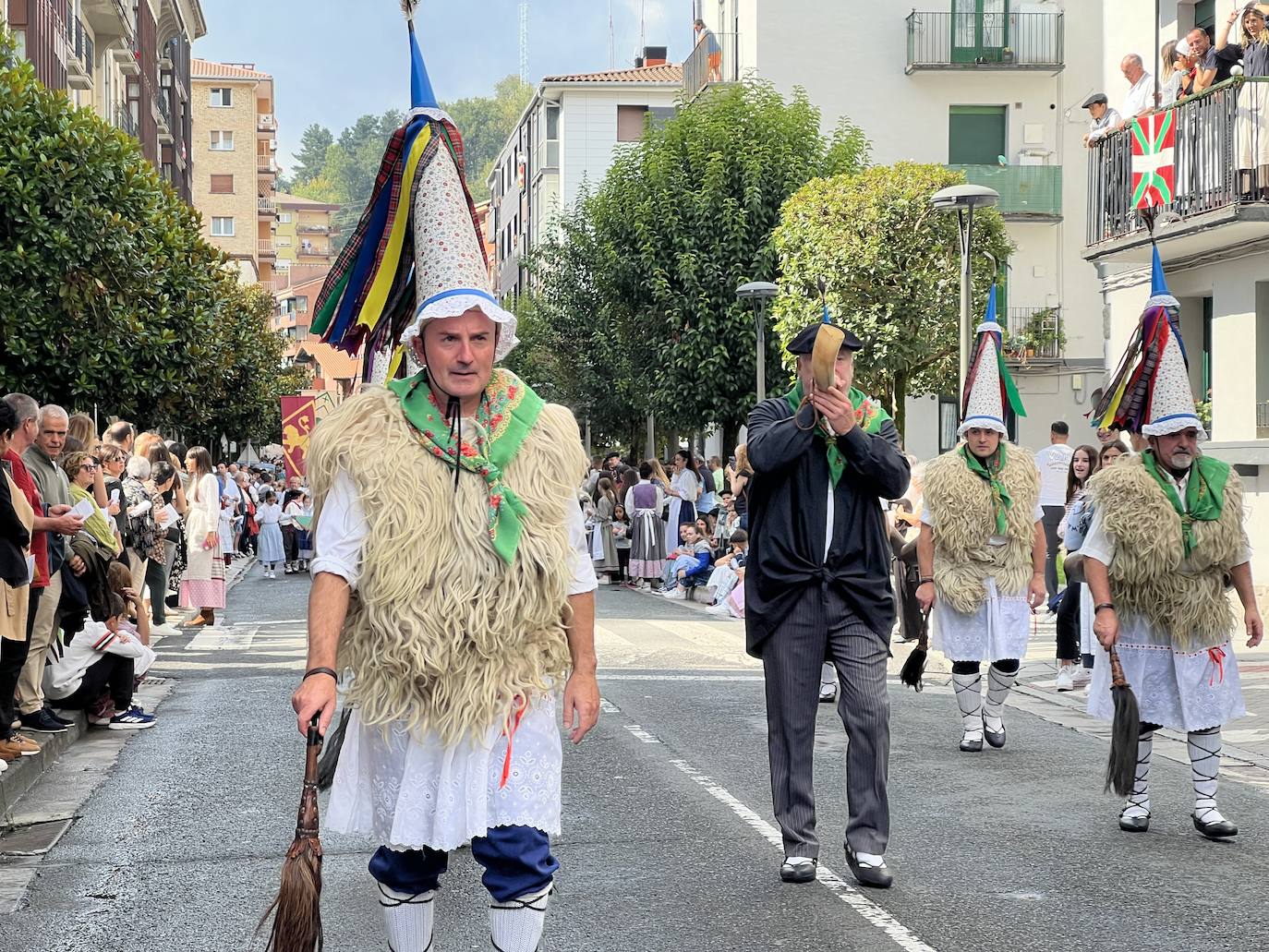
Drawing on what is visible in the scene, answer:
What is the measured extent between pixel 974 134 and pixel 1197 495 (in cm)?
3677

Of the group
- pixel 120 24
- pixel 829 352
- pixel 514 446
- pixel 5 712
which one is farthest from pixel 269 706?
pixel 120 24

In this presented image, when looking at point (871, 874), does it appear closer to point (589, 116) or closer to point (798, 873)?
point (798, 873)

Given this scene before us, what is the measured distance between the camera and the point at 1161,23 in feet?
70.0

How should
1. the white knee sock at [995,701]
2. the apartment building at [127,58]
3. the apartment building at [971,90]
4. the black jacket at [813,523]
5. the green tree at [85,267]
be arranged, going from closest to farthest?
the black jacket at [813,523], the white knee sock at [995,701], the green tree at [85,267], the apartment building at [127,58], the apartment building at [971,90]

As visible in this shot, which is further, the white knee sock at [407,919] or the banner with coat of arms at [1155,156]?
the banner with coat of arms at [1155,156]

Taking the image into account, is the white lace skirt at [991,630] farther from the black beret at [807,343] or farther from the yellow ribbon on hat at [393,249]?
the yellow ribbon on hat at [393,249]

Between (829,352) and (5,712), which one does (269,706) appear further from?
(829,352)

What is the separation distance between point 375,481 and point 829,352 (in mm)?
2090

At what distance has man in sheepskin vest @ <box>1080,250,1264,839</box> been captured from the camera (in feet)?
24.7

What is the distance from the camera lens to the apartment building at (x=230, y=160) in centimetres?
10662

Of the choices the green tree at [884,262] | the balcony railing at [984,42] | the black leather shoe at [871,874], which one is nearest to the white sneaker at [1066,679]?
the black leather shoe at [871,874]

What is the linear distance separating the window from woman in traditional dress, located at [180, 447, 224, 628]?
27685 mm

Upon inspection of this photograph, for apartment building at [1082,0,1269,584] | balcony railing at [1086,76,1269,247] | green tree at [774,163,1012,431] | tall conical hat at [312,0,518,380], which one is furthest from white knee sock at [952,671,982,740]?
green tree at [774,163,1012,431]

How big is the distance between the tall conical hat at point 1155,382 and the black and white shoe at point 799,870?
2.59 m
